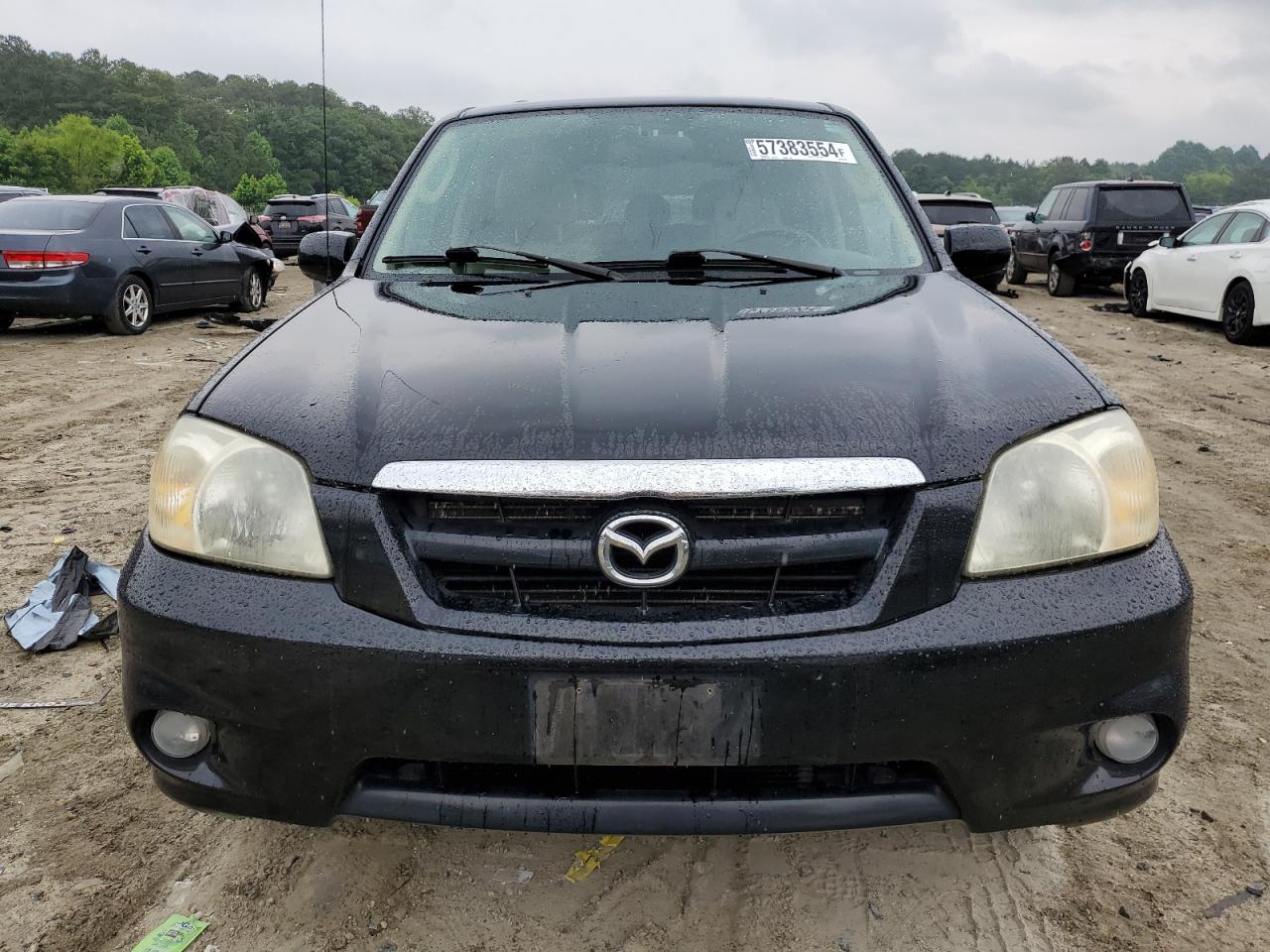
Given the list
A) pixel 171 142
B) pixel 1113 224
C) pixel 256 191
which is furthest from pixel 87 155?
pixel 1113 224

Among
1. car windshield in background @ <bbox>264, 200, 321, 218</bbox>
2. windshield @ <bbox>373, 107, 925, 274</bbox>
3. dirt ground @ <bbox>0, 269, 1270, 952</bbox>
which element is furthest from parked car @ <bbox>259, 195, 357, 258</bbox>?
dirt ground @ <bbox>0, 269, 1270, 952</bbox>

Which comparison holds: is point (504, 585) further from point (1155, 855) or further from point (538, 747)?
point (1155, 855)

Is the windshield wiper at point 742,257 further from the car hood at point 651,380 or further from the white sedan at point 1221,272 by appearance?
the white sedan at point 1221,272

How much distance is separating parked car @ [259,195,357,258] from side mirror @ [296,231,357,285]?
20.3 metres

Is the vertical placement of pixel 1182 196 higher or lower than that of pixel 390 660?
higher

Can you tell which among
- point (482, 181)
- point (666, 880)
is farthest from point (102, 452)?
point (666, 880)

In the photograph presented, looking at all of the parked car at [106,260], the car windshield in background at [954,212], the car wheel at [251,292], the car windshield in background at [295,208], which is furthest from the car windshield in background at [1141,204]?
the car windshield in background at [295,208]

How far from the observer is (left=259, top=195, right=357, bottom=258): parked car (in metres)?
23.1

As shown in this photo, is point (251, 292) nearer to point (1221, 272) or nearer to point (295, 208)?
point (1221, 272)

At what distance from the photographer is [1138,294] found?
13094 mm

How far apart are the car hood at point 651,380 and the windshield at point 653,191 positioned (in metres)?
0.37

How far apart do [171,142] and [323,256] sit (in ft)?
356

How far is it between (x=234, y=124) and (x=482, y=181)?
11792 cm

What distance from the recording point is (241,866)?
2.18m
